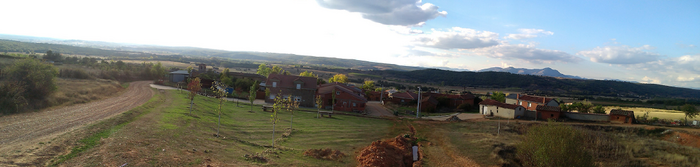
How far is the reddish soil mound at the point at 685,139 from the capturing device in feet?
137

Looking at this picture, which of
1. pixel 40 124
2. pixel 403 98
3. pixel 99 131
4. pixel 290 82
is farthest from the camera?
pixel 403 98

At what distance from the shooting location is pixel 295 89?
177ft

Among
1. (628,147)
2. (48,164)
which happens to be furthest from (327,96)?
(48,164)

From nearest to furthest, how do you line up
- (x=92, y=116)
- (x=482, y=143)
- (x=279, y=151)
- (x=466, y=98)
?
(x=279, y=151), (x=92, y=116), (x=482, y=143), (x=466, y=98)

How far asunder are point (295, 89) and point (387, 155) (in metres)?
33.0

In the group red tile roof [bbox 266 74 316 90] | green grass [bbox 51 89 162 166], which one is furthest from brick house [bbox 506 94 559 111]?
green grass [bbox 51 89 162 166]

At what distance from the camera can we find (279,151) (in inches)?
781

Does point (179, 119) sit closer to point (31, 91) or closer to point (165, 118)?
point (165, 118)

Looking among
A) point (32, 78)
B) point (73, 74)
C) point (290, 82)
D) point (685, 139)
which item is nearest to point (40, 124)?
point (32, 78)

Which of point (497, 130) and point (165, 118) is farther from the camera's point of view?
point (497, 130)

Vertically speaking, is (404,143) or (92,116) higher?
(92,116)

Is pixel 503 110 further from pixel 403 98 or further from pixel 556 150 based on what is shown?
pixel 556 150

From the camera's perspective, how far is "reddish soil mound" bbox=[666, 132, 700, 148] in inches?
1646

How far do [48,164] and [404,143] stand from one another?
75.1 feet
